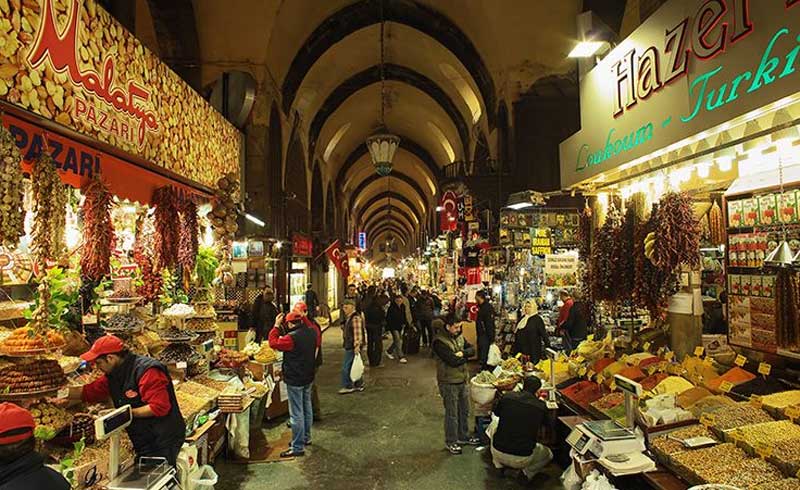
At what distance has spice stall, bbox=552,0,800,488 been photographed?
11.0 feet

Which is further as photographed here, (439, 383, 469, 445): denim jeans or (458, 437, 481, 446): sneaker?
(458, 437, 481, 446): sneaker

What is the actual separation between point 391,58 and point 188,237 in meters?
15.6

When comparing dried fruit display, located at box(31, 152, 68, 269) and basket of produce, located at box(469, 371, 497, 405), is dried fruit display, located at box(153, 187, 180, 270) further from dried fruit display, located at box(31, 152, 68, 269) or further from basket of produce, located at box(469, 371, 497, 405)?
basket of produce, located at box(469, 371, 497, 405)

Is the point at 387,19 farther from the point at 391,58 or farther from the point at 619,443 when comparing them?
the point at 619,443

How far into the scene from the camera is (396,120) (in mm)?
26078

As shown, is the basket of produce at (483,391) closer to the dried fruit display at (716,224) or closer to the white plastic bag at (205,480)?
the dried fruit display at (716,224)

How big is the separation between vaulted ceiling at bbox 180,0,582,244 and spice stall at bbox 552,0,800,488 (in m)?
6.51

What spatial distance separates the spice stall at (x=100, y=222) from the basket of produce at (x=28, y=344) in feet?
0.03

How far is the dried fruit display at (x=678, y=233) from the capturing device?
4734 millimetres

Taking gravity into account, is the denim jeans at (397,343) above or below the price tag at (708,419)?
below

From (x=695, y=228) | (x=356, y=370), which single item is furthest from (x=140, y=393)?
(x=356, y=370)

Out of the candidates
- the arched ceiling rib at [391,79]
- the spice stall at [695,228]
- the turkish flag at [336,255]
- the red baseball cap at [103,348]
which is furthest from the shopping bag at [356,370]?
the arched ceiling rib at [391,79]

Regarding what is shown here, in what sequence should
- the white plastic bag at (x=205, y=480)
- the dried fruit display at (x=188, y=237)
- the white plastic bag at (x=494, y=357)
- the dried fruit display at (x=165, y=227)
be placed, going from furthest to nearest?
the white plastic bag at (x=494, y=357)
the dried fruit display at (x=188, y=237)
the dried fruit display at (x=165, y=227)
the white plastic bag at (x=205, y=480)

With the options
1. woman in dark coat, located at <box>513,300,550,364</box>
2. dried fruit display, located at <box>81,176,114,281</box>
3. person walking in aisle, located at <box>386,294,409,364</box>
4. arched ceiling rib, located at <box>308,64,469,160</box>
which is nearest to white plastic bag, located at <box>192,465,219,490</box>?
dried fruit display, located at <box>81,176,114,281</box>
